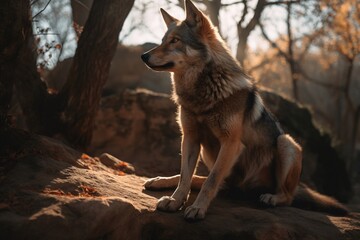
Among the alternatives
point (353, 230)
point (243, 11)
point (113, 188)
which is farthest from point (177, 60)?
point (243, 11)

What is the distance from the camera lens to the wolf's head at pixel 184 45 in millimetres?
4277

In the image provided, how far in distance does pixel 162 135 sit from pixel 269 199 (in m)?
4.62

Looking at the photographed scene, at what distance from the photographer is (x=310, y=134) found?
934cm

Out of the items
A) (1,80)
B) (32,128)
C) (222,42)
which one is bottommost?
(32,128)

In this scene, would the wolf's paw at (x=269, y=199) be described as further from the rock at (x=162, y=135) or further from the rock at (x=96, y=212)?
the rock at (x=162, y=135)

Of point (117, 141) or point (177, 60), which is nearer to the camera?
point (177, 60)

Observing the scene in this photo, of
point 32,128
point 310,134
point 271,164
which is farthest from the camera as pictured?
point 310,134

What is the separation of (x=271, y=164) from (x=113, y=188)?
83.6 inches

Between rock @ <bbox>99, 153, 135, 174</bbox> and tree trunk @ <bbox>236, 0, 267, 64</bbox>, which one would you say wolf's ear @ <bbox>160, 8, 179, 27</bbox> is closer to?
rock @ <bbox>99, 153, 135, 174</bbox>

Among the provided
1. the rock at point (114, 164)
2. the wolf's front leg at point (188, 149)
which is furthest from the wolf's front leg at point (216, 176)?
the rock at point (114, 164)

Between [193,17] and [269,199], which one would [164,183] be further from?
[193,17]

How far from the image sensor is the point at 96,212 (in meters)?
2.90

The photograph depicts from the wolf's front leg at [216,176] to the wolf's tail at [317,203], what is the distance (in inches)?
55.4

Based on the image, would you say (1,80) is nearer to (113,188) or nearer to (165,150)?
(113,188)
